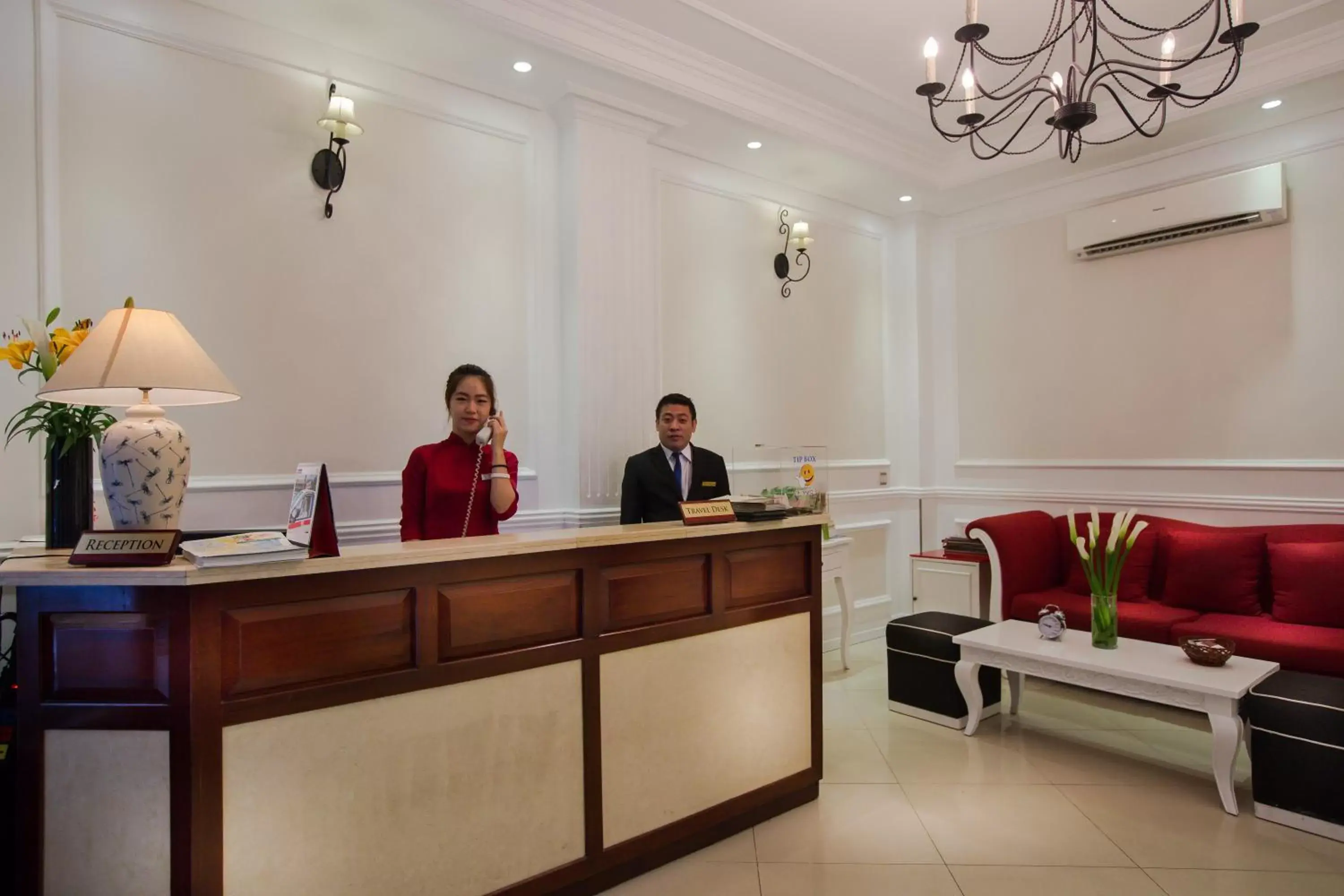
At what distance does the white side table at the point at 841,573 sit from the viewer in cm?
463

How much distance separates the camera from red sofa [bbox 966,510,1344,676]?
11.3 feet

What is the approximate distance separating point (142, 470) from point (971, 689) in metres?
3.50

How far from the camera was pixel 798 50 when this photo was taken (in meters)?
3.90

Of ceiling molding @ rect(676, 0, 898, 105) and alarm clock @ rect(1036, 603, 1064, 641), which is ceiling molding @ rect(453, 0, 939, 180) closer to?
ceiling molding @ rect(676, 0, 898, 105)

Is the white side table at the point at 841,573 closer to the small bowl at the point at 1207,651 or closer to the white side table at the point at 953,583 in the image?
the white side table at the point at 953,583

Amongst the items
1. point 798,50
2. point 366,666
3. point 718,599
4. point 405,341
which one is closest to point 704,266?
point 798,50

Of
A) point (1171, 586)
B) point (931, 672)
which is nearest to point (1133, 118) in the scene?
Answer: point (1171, 586)

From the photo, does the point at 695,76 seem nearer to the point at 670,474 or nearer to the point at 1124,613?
the point at 670,474

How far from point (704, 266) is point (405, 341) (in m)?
2.01

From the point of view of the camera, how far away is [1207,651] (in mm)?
3055

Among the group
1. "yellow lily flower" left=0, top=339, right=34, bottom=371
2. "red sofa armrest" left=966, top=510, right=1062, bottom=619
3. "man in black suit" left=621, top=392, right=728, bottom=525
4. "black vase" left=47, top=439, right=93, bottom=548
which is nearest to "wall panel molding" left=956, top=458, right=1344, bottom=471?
"red sofa armrest" left=966, top=510, right=1062, bottom=619

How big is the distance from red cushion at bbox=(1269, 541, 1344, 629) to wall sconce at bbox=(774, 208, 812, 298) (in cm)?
318

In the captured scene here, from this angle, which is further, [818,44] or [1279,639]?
[818,44]

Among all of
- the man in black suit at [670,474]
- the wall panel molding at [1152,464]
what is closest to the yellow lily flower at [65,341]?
the man in black suit at [670,474]
